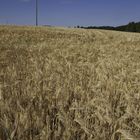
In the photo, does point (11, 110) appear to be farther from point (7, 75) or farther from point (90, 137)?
point (7, 75)

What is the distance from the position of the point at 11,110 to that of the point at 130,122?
1049mm

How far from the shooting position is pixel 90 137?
2498mm

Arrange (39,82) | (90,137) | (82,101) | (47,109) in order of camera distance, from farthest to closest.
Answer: (39,82)
(82,101)
(47,109)
(90,137)

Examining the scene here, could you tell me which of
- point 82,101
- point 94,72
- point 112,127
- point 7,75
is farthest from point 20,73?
point 112,127

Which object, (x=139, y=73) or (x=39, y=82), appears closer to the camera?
(x=39, y=82)

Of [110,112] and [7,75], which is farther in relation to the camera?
[7,75]

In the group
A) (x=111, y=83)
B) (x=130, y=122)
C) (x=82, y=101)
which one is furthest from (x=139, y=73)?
(x=130, y=122)

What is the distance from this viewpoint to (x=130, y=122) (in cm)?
300

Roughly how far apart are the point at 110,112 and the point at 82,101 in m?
0.45

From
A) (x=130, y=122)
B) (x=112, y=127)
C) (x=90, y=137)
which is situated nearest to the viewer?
(x=90, y=137)

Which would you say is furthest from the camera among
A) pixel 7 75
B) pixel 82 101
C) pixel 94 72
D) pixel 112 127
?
pixel 94 72

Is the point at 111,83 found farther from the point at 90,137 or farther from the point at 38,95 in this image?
the point at 90,137

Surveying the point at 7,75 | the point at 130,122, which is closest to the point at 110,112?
the point at 130,122

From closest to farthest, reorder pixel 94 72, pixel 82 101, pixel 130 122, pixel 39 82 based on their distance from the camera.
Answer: pixel 130 122 → pixel 82 101 → pixel 39 82 → pixel 94 72
